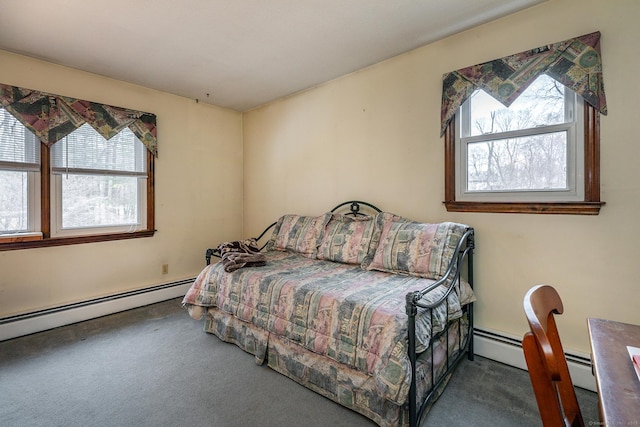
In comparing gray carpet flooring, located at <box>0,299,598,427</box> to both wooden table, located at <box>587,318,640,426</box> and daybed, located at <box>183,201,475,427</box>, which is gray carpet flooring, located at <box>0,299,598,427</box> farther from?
wooden table, located at <box>587,318,640,426</box>

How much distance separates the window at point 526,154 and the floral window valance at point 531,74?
82 mm

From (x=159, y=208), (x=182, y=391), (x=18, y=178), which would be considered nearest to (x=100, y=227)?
(x=159, y=208)

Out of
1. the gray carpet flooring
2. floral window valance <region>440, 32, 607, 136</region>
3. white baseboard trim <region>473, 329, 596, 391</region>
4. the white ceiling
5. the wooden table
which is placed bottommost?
the gray carpet flooring

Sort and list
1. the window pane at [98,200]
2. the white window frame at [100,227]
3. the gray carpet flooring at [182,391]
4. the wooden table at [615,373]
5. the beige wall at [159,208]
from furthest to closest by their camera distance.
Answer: the window pane at [98,200], the white window frame at [100,227], the beige wall at [159,208], the gray carpet flooring at [182,391], the wooden table at [615,373]

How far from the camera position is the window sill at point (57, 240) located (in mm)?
2553

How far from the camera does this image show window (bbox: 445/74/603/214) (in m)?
1.83

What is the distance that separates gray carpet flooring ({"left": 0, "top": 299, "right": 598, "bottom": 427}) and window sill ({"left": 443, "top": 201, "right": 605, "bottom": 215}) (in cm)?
108

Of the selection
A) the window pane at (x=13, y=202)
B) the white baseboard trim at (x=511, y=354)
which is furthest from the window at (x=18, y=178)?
the white baseboard trim at (x=511, y=354)

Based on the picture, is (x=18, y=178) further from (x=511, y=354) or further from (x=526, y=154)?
(x=511, y=354)

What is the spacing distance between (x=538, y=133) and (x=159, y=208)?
145 inches

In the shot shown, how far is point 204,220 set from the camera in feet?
12.8

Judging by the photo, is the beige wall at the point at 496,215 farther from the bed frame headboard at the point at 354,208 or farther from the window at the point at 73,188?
the window at the point at 73,188

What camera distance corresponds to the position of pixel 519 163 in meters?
2.09

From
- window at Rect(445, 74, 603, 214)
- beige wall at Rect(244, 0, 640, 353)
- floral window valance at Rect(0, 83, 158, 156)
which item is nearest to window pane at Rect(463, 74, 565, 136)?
window at Rect(445, 74, 603, 214)
